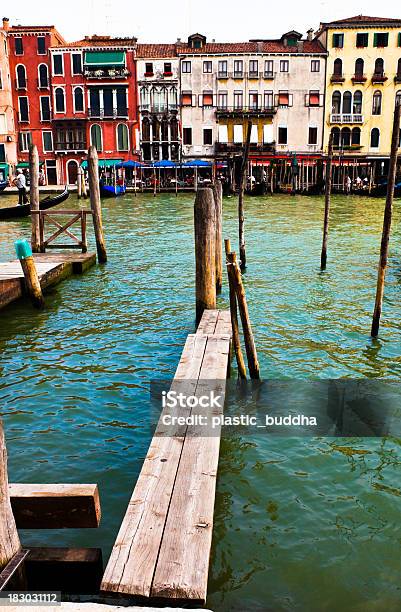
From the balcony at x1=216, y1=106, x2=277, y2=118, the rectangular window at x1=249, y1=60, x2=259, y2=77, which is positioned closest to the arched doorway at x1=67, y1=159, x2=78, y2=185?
the balcony at x1=216, y1=106, x2=277, y2=118

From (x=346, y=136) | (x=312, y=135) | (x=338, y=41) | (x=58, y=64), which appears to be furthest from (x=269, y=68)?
(x=58, y=64)

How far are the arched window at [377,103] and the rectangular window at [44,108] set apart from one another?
2376cm

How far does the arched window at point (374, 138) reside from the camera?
43.5 m

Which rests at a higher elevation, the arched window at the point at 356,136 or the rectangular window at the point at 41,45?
the rectangular window at the point at 41,45

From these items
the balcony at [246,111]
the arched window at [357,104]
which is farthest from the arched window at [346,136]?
the balcony at [246,111]

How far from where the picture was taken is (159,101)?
1713 inches

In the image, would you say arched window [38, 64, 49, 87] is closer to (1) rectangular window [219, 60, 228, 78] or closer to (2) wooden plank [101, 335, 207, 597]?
(1) rectangular window [219, 60, 228, 78]

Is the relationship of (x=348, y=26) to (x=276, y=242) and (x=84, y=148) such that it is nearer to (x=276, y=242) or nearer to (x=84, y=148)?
(x=84, y=148)

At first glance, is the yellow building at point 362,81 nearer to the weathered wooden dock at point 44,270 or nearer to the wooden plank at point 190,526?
the weathered wooden dock at point 44,270

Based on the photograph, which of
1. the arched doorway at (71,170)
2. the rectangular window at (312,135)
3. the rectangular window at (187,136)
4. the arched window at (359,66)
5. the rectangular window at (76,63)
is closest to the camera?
the rectangular window at (76,63)

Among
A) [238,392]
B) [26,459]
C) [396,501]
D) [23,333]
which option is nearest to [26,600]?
[26,459]

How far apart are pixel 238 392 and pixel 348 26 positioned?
1679 inches

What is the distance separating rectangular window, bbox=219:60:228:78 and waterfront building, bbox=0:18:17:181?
49.7ft

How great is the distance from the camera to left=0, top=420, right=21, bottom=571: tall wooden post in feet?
8.29
